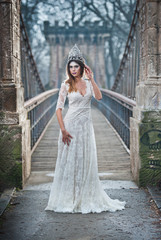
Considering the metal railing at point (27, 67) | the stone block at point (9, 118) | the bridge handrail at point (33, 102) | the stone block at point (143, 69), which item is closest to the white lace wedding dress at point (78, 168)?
the stone block at point (9, 118)

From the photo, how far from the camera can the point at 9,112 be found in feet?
17.1

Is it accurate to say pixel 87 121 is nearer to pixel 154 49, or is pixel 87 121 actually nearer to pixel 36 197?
pixel 36 197

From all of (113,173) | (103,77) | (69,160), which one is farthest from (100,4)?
(69,160)

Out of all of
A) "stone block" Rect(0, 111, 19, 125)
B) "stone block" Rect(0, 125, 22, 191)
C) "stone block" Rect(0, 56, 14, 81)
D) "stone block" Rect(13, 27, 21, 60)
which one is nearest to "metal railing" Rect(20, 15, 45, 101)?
"stone block" Rect(13, 27, 21, 60)

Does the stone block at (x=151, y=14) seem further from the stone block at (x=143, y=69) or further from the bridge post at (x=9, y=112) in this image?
the bridge post at (x=9, y=112)

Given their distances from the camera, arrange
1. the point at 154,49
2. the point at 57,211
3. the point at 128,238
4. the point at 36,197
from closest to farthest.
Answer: the point at 128,238 < the point at 57,211 < the point at 36,197 < the point at 154,49

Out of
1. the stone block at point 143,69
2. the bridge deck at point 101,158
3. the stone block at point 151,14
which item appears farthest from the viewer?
the bridge deck at point 101,158

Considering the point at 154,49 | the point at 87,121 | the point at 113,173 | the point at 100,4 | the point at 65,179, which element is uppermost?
the point at 100,4

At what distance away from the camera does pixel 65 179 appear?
432cm

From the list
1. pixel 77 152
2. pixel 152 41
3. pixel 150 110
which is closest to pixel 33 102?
pixel 150 110

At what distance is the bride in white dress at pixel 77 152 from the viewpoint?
4270mm

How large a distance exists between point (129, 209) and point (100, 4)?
2393 cm

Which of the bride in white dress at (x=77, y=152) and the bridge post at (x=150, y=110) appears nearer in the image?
the bride in white dress at (x=77, y=152)

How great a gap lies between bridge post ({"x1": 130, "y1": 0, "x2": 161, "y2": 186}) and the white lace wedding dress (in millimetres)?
973
